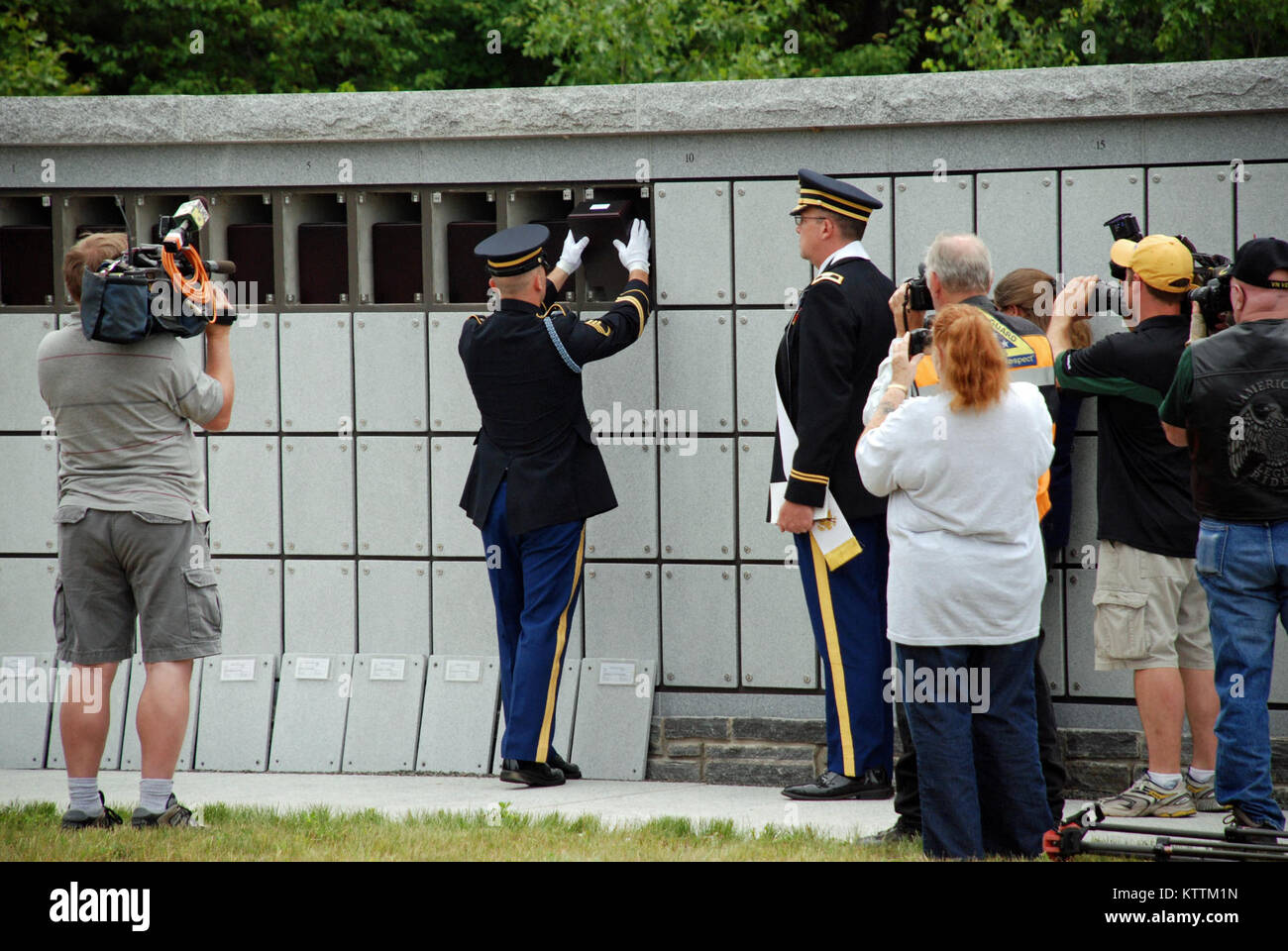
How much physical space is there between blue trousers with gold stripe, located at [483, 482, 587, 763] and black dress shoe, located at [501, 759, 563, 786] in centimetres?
3

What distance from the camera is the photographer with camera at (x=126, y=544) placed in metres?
4.13

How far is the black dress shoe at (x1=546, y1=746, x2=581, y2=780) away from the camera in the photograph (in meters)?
5.01

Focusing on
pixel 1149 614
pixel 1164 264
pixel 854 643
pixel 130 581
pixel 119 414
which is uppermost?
pixel 1164 264

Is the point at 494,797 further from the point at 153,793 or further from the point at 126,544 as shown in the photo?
the point at 126,544

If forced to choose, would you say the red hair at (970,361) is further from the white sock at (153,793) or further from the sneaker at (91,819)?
the sneaker at (91,819)

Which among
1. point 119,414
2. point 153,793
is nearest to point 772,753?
point 153,793

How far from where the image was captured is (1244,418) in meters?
3.74

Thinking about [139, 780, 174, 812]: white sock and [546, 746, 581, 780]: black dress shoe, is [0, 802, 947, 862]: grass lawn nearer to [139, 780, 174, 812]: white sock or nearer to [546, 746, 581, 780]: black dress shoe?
[139, 780, 174, 812]: white sock

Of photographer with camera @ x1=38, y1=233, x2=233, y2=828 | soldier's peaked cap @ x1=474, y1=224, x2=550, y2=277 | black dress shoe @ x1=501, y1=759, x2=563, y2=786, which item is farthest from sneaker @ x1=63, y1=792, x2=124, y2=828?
soldier's peaked cap @ x1=474, y1=224, x2=550, y2=277

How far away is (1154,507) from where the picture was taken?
14.3 ft

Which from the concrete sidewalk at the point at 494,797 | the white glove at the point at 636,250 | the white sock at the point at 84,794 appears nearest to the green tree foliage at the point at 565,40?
the white glove at the point at 636,250

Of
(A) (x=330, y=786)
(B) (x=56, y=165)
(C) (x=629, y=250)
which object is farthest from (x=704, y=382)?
(B) (x=56, y=165)

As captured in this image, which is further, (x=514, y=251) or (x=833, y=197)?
(x=514, y=251)

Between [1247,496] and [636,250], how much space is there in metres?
2.24
